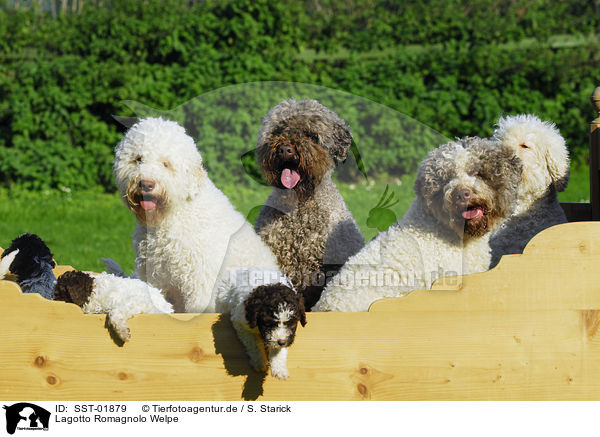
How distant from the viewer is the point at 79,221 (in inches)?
282

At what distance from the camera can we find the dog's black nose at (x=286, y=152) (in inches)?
121

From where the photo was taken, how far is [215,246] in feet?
10.2

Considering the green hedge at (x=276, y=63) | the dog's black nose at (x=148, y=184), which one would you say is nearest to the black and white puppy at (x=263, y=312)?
the dog's black nose at (x=148, y=184)

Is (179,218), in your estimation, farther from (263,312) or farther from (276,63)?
(276,63)

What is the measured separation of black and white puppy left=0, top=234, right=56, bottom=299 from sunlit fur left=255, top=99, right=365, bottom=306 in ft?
3.51

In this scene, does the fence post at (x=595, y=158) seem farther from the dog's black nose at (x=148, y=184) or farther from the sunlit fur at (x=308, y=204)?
the dog's black nose at (x=148, y=184)

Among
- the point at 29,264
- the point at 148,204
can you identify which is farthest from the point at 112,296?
the point at 29,264

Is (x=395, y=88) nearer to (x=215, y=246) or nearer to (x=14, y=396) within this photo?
(x=215, y=246)

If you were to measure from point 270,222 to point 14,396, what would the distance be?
139cm

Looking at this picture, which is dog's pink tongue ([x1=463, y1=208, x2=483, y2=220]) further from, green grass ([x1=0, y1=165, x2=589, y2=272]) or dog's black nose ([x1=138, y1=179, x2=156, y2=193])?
green grass ([x1=0, y1=165, x2=589, y2=272])

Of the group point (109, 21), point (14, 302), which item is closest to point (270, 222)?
point (14, 302)

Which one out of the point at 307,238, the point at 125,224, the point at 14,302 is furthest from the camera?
the point at 125,224
